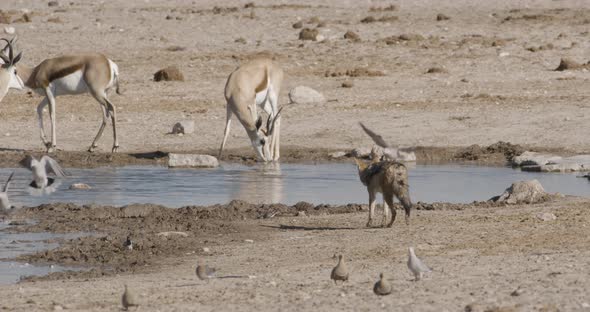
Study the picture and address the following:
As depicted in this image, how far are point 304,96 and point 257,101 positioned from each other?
3.07m

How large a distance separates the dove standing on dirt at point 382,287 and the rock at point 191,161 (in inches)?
382

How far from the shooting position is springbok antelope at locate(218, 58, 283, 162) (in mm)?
19281

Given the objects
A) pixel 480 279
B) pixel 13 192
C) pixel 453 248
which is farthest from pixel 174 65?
pixel 480 279

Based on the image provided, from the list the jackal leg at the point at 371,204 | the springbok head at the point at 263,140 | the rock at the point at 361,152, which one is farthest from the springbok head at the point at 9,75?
the jackal leg at the point at 371,204

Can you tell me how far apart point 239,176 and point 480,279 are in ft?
27.3

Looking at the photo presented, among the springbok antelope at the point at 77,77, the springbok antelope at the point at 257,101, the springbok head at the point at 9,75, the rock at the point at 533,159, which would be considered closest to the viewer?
the rock at the point at 533,159

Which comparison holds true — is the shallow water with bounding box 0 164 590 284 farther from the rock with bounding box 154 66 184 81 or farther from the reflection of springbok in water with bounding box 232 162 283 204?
the rock with bounding box 154 66 184 81

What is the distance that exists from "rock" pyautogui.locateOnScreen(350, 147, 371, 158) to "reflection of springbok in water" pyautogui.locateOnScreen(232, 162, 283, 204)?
3.58 feet

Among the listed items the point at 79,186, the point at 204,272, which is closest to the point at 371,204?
the point at 204,272

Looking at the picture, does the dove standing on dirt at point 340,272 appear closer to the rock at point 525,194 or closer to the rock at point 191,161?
the rock at point 525,194

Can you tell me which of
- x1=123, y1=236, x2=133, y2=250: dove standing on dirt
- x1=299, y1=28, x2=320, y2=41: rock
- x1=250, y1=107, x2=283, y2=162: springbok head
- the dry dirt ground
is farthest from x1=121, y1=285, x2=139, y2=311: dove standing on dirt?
x1=299, y1=28, x2=320, y2=41: rock

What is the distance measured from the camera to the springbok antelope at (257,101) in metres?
19.3

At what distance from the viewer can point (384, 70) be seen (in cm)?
2619

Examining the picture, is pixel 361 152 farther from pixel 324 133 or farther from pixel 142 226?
pixel 142 226
